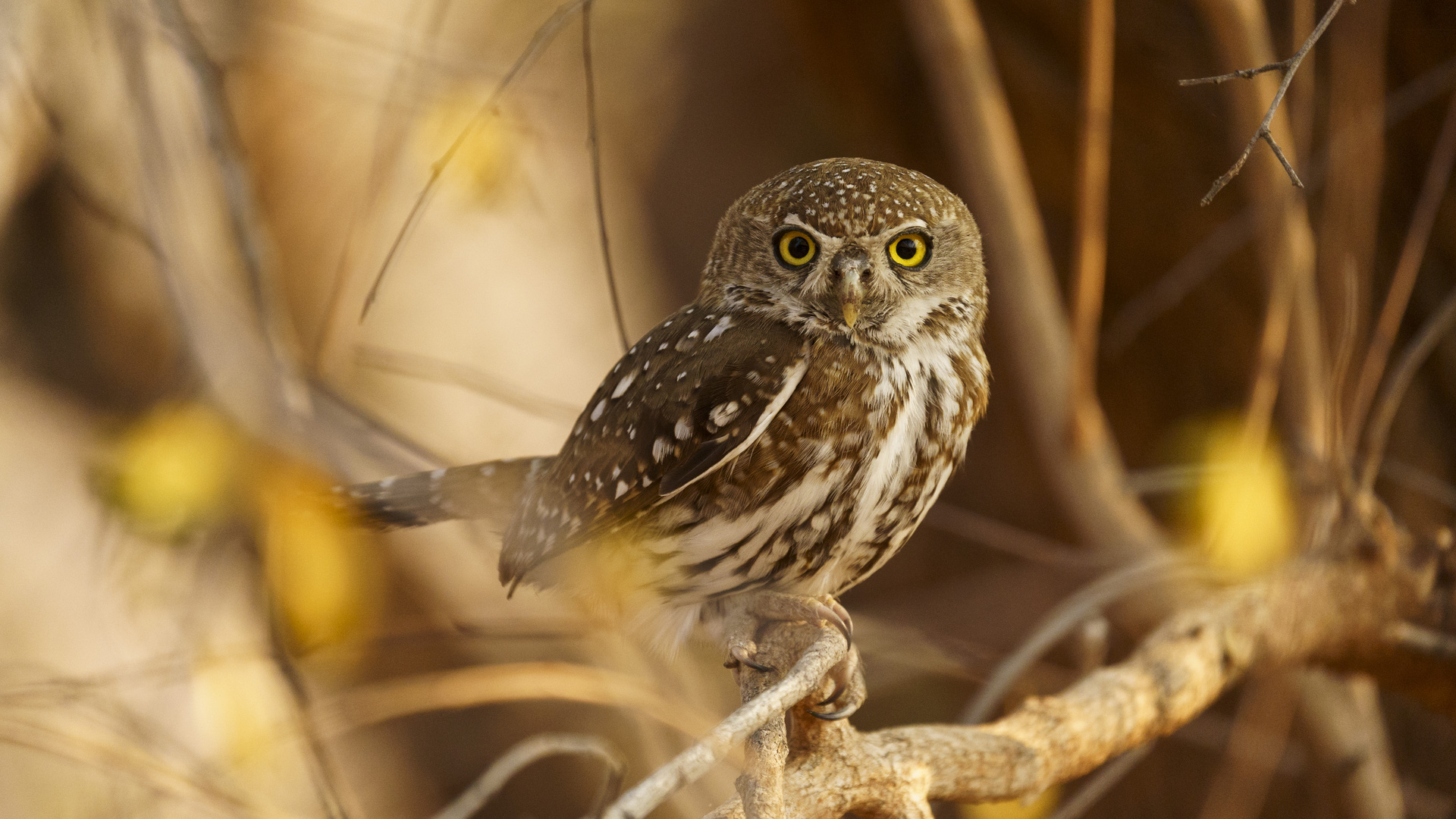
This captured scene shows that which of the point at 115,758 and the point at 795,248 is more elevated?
the point at 795,248

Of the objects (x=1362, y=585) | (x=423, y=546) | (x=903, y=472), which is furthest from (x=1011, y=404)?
(x=903, y=472)

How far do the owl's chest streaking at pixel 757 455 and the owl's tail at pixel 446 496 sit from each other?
183 mm

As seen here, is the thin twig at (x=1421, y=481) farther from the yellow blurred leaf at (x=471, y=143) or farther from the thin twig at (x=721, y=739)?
the yellow blurred leaf at (x=471, y=143)

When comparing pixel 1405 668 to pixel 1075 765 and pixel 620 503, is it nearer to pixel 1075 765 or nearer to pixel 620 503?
pixel 1075 765

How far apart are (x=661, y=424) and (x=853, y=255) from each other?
367 millimetres

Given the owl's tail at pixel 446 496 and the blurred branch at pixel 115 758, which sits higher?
the owl's tail at pixel 446 496

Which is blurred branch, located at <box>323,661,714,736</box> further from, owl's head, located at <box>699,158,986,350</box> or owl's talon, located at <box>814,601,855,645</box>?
owl's head, located at <box>699,158,986,350</box>

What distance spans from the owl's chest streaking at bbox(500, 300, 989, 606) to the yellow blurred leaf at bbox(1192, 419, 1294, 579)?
114cm

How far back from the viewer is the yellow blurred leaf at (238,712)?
1857 mm

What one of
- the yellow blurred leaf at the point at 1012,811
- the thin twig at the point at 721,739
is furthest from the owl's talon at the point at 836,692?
the yellow blurred leaf at the point at 1012,811

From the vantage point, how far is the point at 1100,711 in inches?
69.5

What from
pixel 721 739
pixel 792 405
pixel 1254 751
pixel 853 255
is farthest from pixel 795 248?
pixel 1254 751

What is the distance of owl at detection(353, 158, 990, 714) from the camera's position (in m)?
1.38

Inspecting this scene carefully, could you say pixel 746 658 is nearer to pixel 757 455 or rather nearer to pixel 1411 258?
pixel 757 455
